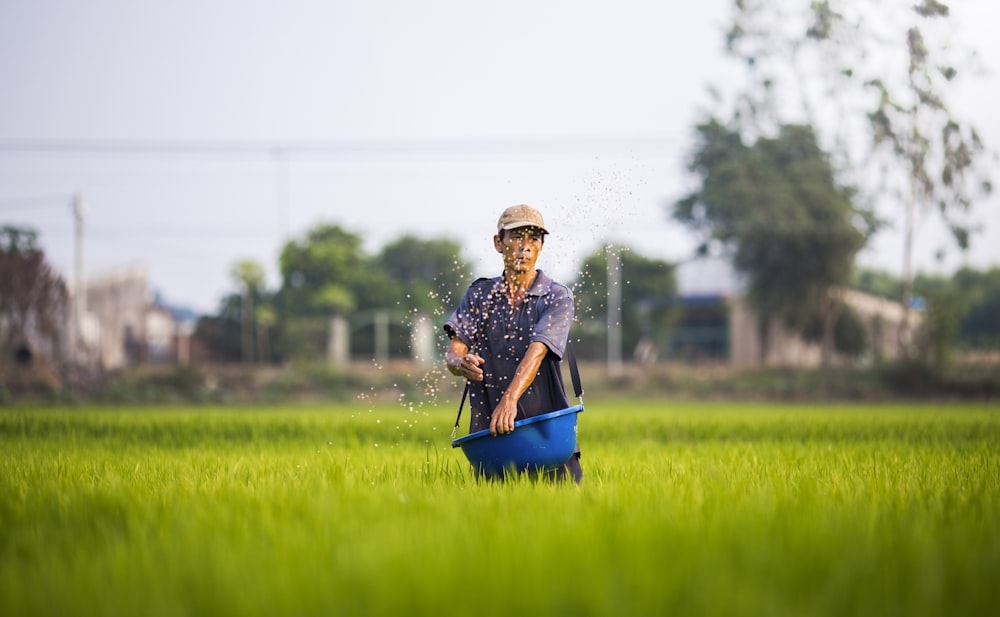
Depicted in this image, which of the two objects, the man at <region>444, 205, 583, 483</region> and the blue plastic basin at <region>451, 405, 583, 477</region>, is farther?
the man at <region>444, 205, 583, 483</region>

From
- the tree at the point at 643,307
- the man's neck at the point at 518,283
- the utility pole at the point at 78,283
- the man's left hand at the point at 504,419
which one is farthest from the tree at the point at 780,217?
the man's left hand at the point at 504,419

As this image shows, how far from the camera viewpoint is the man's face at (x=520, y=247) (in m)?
4.77

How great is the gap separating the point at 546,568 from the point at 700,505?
51.4 inches

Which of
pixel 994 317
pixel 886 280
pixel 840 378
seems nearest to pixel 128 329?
pixel 840 378

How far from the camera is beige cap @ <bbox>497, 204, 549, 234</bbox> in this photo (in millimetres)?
4664

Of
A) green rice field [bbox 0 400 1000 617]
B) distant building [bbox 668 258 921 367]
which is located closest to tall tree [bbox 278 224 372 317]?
distant building [bbox 668 258 921 367]

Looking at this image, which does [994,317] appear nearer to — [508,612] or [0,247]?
[0,247]

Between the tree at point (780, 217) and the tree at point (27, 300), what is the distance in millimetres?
19355

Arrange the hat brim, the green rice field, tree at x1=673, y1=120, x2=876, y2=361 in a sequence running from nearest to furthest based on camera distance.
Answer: the green rice field < the hat brim < tree at x1=673, y1=120, x2=876, y2=361

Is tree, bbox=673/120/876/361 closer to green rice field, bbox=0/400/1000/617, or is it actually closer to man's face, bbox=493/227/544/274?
green rice field, bbox=0/400/1000/617

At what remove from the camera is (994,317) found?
62.2 m

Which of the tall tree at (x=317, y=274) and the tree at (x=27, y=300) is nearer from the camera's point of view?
the tree at (x=27, y=300)

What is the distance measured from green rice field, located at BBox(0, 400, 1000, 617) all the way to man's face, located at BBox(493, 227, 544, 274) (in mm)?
1117

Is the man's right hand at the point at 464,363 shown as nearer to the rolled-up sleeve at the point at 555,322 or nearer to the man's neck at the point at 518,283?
the rolled-up sleeve at the point at 555,322
